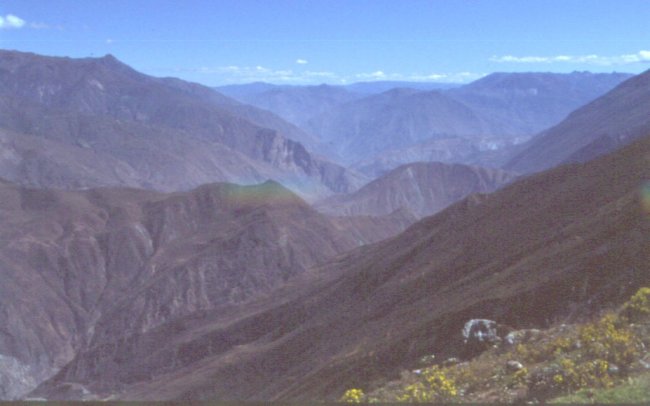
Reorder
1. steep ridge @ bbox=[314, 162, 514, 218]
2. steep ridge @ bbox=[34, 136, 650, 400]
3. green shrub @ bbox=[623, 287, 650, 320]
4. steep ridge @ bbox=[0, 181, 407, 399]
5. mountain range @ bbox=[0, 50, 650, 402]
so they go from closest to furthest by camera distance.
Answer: green shrub @ bbox=[623, 287, 650, 320] < steep ridge @ bbox=[34, 136, 650, 400] < mountain range @ bbox=[0, 50, 650, 402] < steep ridge @ bbox=[0, 181, 407, 399] < steep ridge @ bbox=[314, 162, 514, 218]

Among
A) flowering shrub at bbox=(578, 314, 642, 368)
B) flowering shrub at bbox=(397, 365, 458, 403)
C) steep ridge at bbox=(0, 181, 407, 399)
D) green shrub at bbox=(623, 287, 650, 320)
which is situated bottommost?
steep ridge at bbox=(0, 181, 407, 399)

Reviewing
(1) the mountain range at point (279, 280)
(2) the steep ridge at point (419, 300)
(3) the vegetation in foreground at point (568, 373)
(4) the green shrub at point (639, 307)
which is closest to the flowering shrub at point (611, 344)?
(3) the vegetation in foreground at point (568, 373)

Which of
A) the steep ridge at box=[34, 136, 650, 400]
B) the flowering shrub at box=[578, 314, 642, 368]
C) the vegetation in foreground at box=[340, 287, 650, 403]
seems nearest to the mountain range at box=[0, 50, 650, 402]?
the steep ridge at box=[34, 136, 650, 400]

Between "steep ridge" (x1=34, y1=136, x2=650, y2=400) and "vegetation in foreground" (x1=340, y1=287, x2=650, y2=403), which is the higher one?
"vegetation in foreground" (x1=340, y1=287, x2=650, y2=403)

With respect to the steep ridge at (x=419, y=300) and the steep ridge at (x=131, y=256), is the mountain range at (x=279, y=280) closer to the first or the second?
the steep ridge at (x=419, y=300)

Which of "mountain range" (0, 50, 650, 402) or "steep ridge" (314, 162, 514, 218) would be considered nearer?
"mountain range" (0, 50, 650, 402)

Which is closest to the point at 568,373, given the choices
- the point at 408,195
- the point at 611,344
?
the point at 611,344

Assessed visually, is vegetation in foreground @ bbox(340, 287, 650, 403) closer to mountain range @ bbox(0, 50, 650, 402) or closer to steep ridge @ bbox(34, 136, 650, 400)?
steep ridge @ bbox(34, 136, 650, 400)
